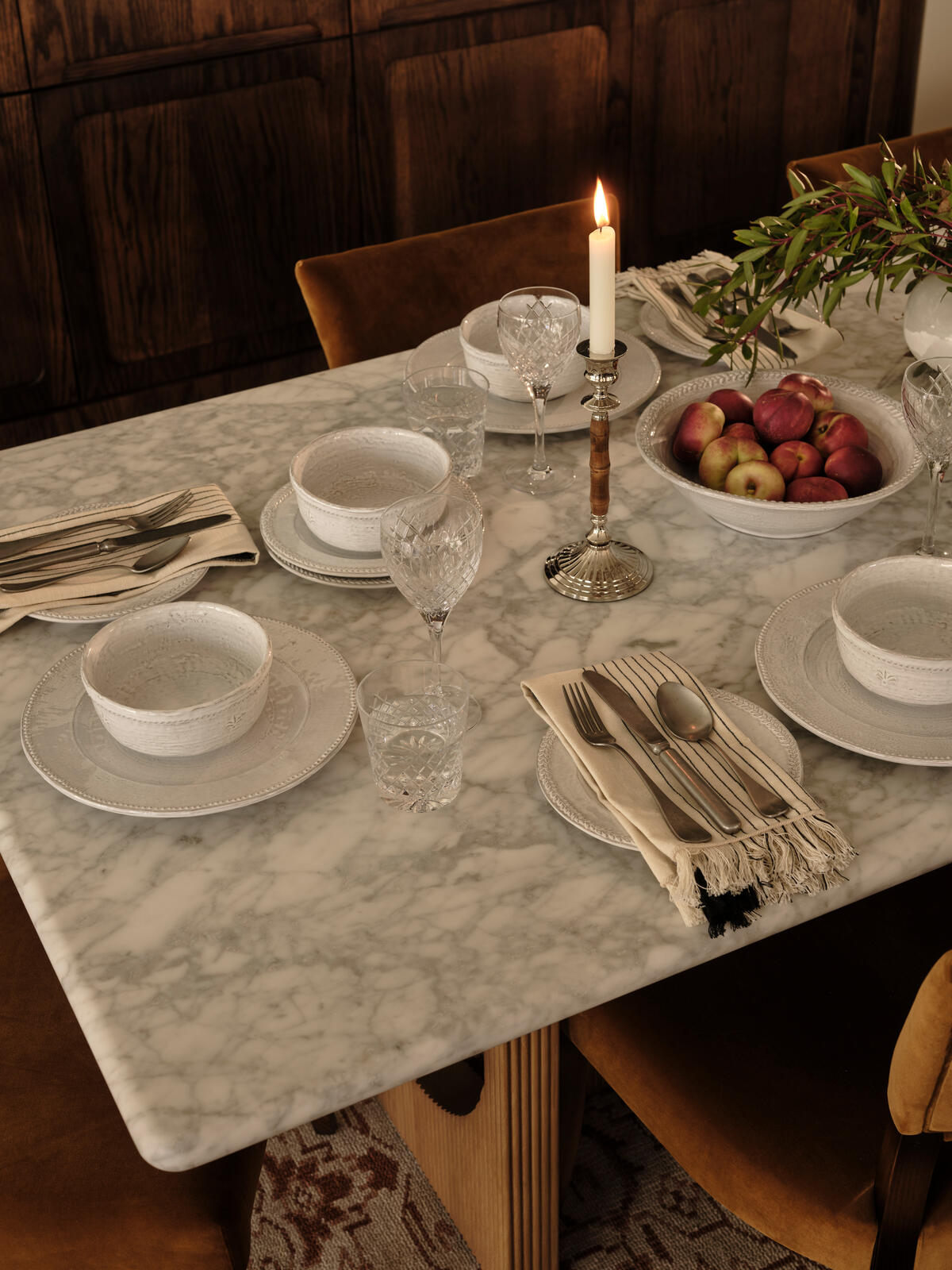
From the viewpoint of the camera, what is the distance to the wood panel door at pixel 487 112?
258cm

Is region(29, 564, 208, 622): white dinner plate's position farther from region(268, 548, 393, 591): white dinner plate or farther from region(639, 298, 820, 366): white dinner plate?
region(639, 298, 820, 366): white dinner plate

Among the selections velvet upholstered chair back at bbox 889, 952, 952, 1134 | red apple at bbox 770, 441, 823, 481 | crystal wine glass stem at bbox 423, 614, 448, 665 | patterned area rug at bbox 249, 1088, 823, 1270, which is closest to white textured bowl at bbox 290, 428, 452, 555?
crystal wine glass stem at bbox 423, 614, 448, 665

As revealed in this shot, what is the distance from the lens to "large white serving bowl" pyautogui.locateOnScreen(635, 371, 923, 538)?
1198mm

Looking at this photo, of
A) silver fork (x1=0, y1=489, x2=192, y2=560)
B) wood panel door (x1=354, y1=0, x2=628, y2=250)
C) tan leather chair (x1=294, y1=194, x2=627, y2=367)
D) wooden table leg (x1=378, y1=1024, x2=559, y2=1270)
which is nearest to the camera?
wooden table leg (x1=378, y1=1024, x2=559, y2=1270)

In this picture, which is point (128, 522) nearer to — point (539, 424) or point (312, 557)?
point (312, 557)

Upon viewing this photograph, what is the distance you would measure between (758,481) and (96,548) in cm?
63

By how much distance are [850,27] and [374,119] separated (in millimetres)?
1227

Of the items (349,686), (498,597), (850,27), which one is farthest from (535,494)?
(850,27)

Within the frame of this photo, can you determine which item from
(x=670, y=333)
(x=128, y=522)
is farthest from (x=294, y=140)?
(x=128, y=522)

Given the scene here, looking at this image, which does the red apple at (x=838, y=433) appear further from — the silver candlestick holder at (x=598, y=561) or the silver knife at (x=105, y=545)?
the silver knife at (x=105, y=545)

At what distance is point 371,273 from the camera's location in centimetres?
176

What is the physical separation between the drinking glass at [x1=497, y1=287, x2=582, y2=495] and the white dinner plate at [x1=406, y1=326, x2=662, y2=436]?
0.03 m

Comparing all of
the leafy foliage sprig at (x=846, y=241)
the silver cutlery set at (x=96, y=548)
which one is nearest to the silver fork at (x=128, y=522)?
the silver cutlery set at (x=96, y=548)

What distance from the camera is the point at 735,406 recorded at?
1301mm
